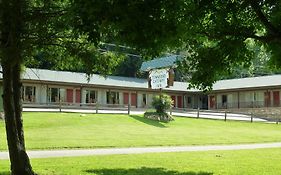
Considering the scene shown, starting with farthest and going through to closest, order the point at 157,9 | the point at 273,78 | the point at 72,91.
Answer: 1. the point at 273,78
2. the point at 72,91
3. the point at 157,9

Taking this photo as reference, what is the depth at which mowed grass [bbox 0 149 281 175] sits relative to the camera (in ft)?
43.6

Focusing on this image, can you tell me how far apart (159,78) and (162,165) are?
29977 millimetres

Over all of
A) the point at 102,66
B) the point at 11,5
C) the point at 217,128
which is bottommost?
the point at 217,128

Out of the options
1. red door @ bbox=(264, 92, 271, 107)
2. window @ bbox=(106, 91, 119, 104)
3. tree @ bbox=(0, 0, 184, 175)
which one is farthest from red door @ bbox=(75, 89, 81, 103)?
tree @ bbox=(0, 0, 184, 175)

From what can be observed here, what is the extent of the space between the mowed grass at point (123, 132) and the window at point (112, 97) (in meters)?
16.6

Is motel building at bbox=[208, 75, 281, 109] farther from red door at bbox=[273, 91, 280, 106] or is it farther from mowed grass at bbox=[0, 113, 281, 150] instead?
mowed grass at bbox=[0, 113, 281, 150]

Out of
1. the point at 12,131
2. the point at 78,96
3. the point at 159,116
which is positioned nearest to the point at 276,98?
the point at 159,116

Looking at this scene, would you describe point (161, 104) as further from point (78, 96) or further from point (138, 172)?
point (138, 172)

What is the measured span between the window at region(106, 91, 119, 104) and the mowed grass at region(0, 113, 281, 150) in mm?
16555

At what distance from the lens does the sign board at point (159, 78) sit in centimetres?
4425

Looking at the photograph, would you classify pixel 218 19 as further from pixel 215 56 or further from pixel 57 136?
pixel 57 136

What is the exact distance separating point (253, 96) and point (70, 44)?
4873 centimetres


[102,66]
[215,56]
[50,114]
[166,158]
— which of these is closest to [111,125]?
[50,114]

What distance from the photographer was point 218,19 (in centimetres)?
905
